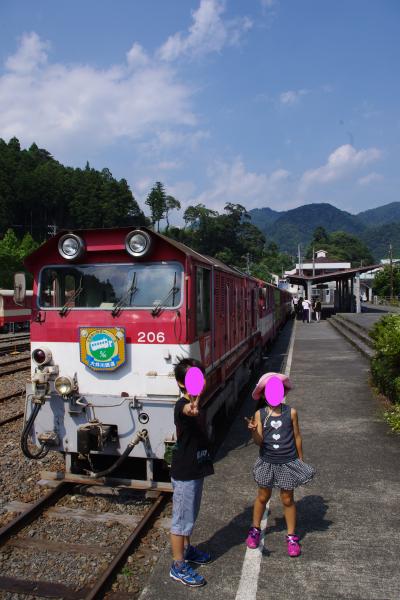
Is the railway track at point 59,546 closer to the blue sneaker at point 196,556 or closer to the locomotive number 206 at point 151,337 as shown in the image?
the blue sneaker at point 196,556

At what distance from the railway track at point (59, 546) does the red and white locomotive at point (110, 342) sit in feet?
1.15

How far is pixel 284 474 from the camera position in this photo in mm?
4391

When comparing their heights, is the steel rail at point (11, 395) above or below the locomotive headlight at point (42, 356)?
below

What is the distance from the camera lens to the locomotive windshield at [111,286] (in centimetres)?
605

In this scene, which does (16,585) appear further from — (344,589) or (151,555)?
(344,589)

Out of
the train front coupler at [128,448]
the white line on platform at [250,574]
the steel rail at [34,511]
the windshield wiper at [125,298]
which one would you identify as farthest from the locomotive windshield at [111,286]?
the white line on platform at [250,574]

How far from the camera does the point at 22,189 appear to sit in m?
90.1

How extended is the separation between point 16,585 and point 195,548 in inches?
59.3

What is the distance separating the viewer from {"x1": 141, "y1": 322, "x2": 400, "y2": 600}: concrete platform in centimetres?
402

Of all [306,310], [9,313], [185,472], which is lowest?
[185,472]

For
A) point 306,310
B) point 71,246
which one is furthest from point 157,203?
point 71,246

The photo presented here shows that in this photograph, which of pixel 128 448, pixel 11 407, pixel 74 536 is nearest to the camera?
pixel 74 536

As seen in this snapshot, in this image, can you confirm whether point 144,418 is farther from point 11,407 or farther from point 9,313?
point 9,313

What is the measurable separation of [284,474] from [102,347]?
8.75ft
